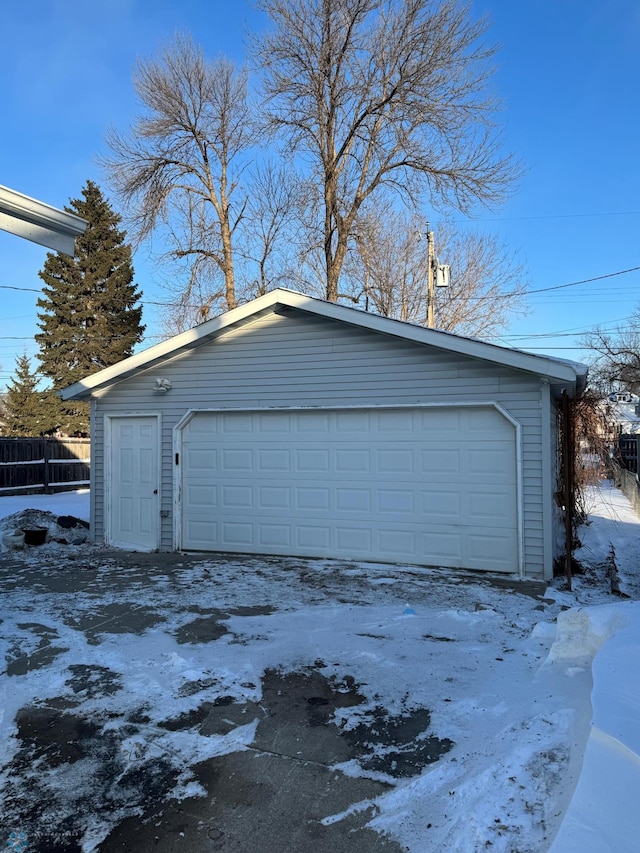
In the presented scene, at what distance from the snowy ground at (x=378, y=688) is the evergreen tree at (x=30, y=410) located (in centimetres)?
2281

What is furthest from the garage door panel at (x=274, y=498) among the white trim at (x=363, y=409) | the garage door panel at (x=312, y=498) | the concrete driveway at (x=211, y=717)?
the concrete driveway at (x=211, y=717)

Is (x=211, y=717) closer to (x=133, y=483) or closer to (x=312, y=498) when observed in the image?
(x=312, y=498)

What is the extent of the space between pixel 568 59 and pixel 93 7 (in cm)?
915

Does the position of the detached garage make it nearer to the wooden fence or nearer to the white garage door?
the white garage door

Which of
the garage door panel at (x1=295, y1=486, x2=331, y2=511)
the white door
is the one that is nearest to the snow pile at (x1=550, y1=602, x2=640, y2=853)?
the garage door panel at (x1=295, y1=486, x2=331, y2=511)

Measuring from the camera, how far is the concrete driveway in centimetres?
253

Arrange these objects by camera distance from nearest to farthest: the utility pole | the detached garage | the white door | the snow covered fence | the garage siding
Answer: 1. the garage siding
2. the detached garage
3. the white door
4. the snow covered fence
5. the utility pole

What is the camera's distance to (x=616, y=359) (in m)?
A: 29.5

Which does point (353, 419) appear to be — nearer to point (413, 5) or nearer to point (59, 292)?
point (413, 5)

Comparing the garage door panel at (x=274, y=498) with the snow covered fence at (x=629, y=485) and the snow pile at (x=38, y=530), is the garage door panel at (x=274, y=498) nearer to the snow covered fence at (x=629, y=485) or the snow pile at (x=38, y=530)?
the snow pile at (x=38, y=530)

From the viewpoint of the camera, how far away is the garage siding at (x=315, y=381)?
282 inches

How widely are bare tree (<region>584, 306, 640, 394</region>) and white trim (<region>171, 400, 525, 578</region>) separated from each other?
873 inches

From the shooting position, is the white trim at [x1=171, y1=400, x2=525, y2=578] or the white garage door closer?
A: the white trim at [x1=171, y1=400, x2=525, y2=578]

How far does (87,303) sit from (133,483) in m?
20.5
